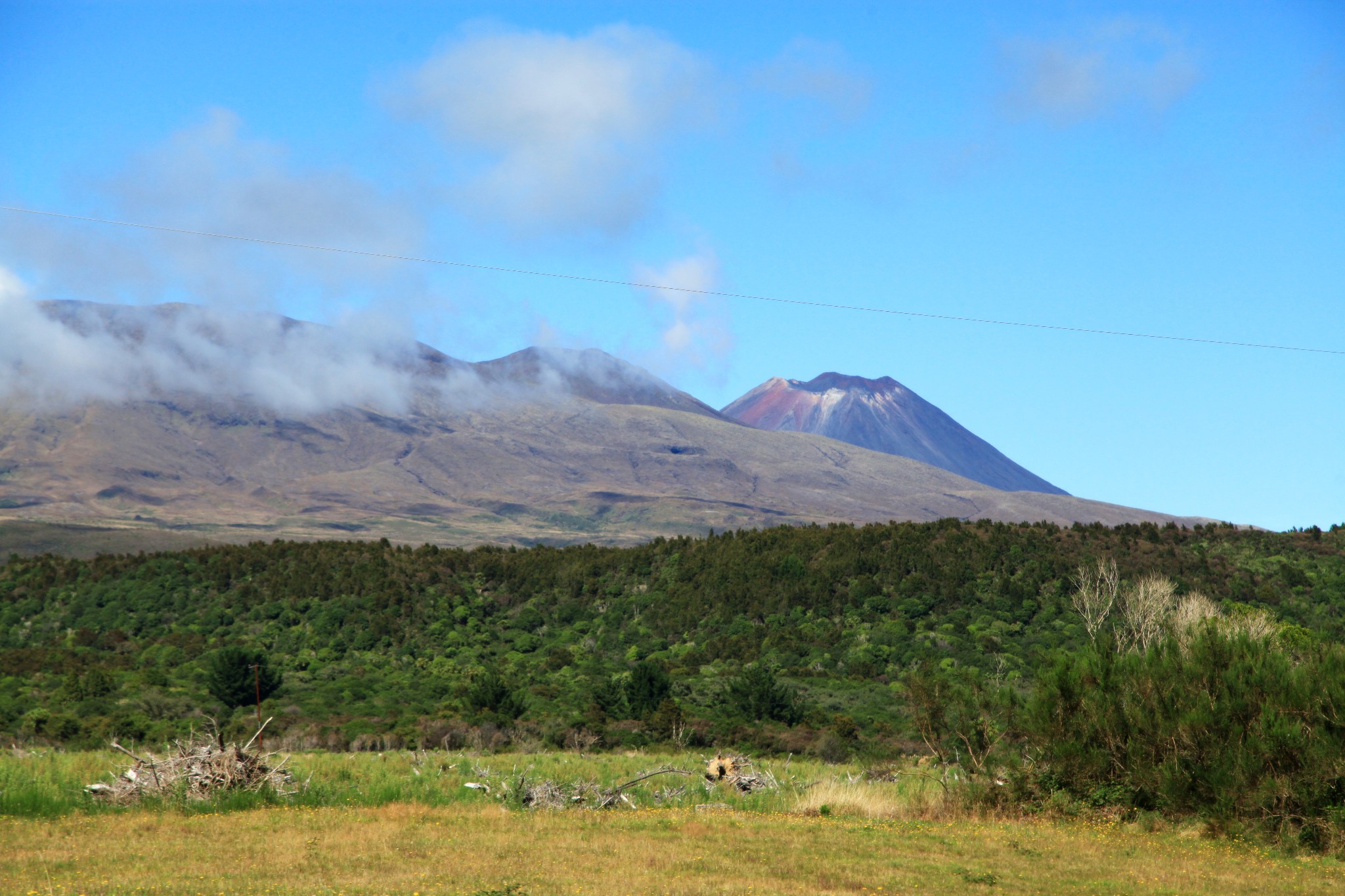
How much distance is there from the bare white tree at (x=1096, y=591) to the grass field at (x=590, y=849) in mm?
27626

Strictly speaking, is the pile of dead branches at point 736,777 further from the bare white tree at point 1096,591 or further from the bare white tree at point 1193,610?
the bare white tree at point 1096,591

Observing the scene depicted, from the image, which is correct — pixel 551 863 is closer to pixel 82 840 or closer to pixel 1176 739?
pixel 82 840

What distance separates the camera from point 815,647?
151ft

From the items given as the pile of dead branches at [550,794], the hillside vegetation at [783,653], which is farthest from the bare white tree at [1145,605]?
the pile of dead branches at [550,794]

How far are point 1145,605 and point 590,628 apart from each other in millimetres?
22774

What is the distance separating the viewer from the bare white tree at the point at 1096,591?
45.4 metres

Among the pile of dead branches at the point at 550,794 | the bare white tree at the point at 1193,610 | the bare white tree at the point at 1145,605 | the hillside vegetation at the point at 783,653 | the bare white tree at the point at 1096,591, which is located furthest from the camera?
the bare white tree at the point at 1096,591

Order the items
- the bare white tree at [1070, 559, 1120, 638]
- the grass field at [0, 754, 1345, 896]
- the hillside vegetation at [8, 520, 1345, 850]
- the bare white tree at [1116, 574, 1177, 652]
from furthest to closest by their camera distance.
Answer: the bare white tree at [1070, 559, 1120, 638]
the bare white tree at [1116, 574, 1177, 652]
the hillside vegetation at [8, 520, 1345, 850]
the grass field at [0, 754, 1345, 896]

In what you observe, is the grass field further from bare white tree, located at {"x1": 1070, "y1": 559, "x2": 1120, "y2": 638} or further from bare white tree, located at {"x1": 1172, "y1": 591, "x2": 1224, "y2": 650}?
bare white tree, located at {"x1": 1070, "y1": 559, "x2": 1120, "y2": 638}

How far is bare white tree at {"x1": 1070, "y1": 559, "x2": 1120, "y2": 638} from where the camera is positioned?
1786 inches

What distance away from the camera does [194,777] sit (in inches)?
693

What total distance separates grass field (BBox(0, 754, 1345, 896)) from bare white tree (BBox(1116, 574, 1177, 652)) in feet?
76.7

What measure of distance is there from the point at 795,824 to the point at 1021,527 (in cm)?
4313

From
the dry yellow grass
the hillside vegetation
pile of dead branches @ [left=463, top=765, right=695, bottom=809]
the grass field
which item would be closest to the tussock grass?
the grass field
